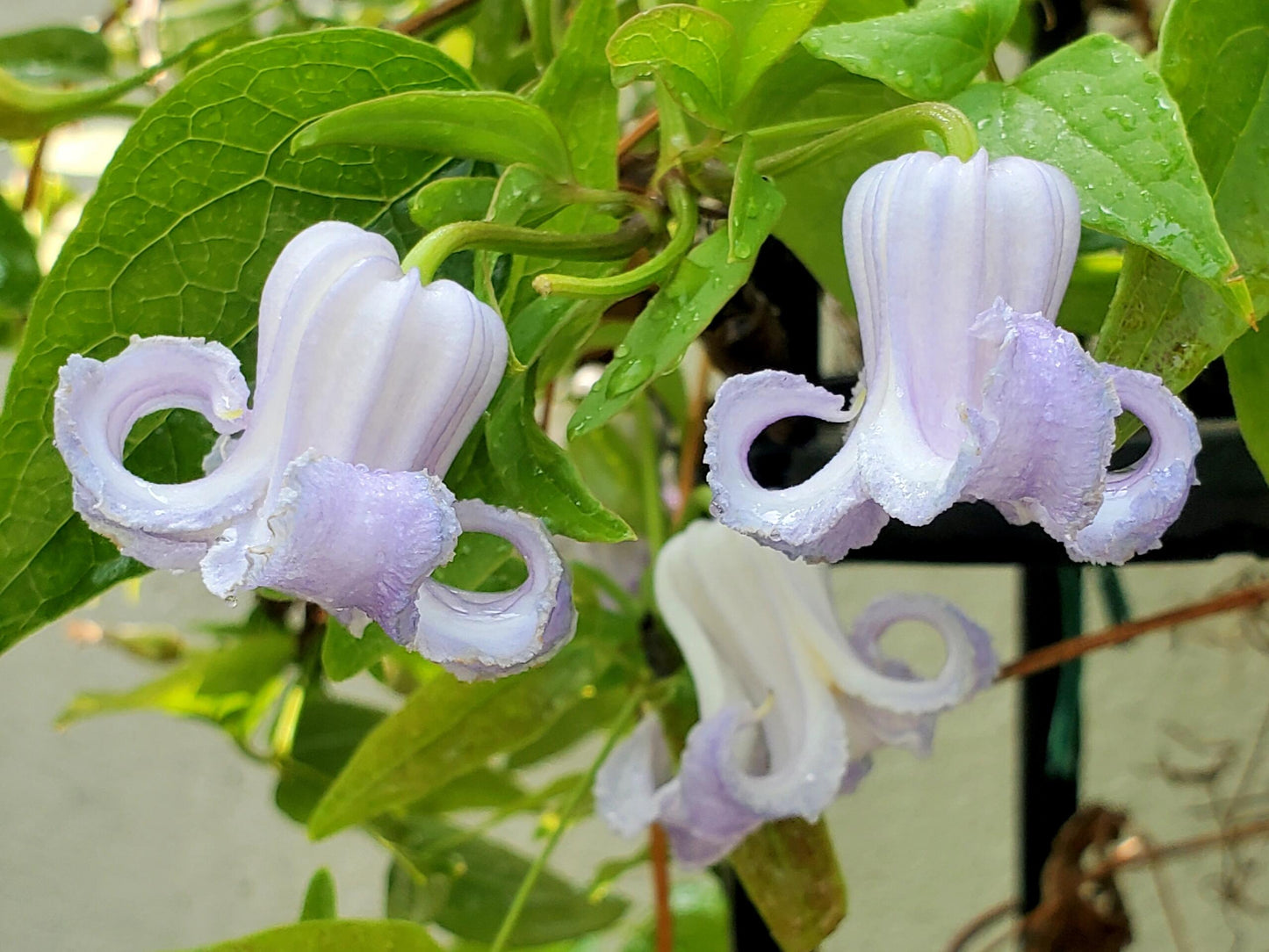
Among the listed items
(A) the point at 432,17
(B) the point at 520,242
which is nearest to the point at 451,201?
(B) the point at 520,242

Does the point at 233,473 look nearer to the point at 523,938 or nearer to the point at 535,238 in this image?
the point at 535,238

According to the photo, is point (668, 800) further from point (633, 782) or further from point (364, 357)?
point (364, 357)

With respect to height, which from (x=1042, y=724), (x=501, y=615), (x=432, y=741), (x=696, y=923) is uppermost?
(x=501, y=615)

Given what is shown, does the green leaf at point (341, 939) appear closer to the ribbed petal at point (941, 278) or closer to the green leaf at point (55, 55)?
the ribbed petal at point (941, 278)

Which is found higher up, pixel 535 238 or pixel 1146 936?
pixel 535 238

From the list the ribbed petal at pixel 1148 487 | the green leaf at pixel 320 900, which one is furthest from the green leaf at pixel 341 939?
the ribbed petal at pixel 1148 487

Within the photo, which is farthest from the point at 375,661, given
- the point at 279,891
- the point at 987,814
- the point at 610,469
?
the point at 279,891

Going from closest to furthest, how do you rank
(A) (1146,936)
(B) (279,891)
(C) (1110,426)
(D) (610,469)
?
(C) (1110,426)
(D) (610,469)
(A) (1146,936)
(B) (279,891)
